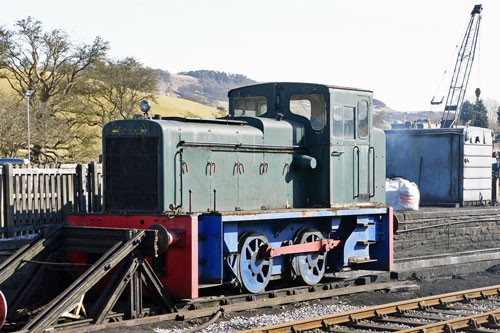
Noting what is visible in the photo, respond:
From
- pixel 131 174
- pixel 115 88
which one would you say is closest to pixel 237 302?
pixel 131 174

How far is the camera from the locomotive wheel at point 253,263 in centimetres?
1013

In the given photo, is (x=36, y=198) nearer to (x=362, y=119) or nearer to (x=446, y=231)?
(x=362, y=119)

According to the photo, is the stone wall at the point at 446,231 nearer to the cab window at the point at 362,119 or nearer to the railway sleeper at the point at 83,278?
the cab window at the point at 362,119

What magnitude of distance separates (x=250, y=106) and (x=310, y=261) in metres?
2.93

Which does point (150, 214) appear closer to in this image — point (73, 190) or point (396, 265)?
point (73, 190)

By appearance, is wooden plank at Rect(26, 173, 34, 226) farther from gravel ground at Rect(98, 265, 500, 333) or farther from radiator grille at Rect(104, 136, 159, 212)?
gravel ground at Rect(98, 265, 500, 333)

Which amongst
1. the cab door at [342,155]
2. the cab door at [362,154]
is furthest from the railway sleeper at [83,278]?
the cab door at [362,154]

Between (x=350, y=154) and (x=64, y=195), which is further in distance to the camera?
(x=64, y=195)

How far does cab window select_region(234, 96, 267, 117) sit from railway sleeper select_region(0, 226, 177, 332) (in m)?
3.78

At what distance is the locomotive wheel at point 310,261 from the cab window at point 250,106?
2267 millimetres

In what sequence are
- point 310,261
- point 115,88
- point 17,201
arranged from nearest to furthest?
point 17,201, point 310,261, point 115,88

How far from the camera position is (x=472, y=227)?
21031mm

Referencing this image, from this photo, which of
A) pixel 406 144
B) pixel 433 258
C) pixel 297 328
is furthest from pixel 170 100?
pixel 297 328

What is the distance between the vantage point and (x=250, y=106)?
39.6 ft
